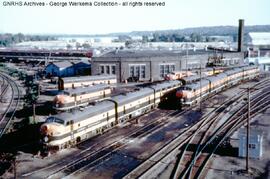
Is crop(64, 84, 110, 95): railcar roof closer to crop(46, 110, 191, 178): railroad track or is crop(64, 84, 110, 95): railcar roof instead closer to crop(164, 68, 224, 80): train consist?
crop(46, 110, 191, 178): railroad track

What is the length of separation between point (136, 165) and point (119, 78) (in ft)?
172

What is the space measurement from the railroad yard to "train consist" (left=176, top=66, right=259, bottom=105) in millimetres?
411

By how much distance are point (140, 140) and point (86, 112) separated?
6451mm

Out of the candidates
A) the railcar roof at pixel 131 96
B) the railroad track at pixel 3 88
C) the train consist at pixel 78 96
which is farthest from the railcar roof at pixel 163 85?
the railroad track at pixel 3 88

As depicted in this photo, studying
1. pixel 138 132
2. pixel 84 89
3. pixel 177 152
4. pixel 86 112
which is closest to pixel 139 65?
pixel 84 89

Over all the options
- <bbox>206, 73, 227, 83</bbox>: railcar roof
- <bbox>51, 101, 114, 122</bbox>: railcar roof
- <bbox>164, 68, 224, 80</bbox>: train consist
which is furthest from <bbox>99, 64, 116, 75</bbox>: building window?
<bbox>51, 101, 114, 122</bbox>: railcar roof

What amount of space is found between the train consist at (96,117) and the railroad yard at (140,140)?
0.12 metres

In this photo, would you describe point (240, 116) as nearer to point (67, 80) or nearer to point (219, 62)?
point (67, 80)

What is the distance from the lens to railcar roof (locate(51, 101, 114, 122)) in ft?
110

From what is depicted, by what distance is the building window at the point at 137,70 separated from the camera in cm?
8194

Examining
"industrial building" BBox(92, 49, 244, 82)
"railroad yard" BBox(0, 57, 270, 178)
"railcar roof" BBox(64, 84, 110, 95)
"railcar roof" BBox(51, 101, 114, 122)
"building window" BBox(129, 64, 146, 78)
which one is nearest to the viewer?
"railroad yard" BBox(0, 57, 270, 178)

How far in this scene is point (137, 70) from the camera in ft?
270

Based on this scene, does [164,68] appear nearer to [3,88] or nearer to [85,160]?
[3,88]

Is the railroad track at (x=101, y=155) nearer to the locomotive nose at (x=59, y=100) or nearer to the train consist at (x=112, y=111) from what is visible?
the train consist at (x=112, y=111)
